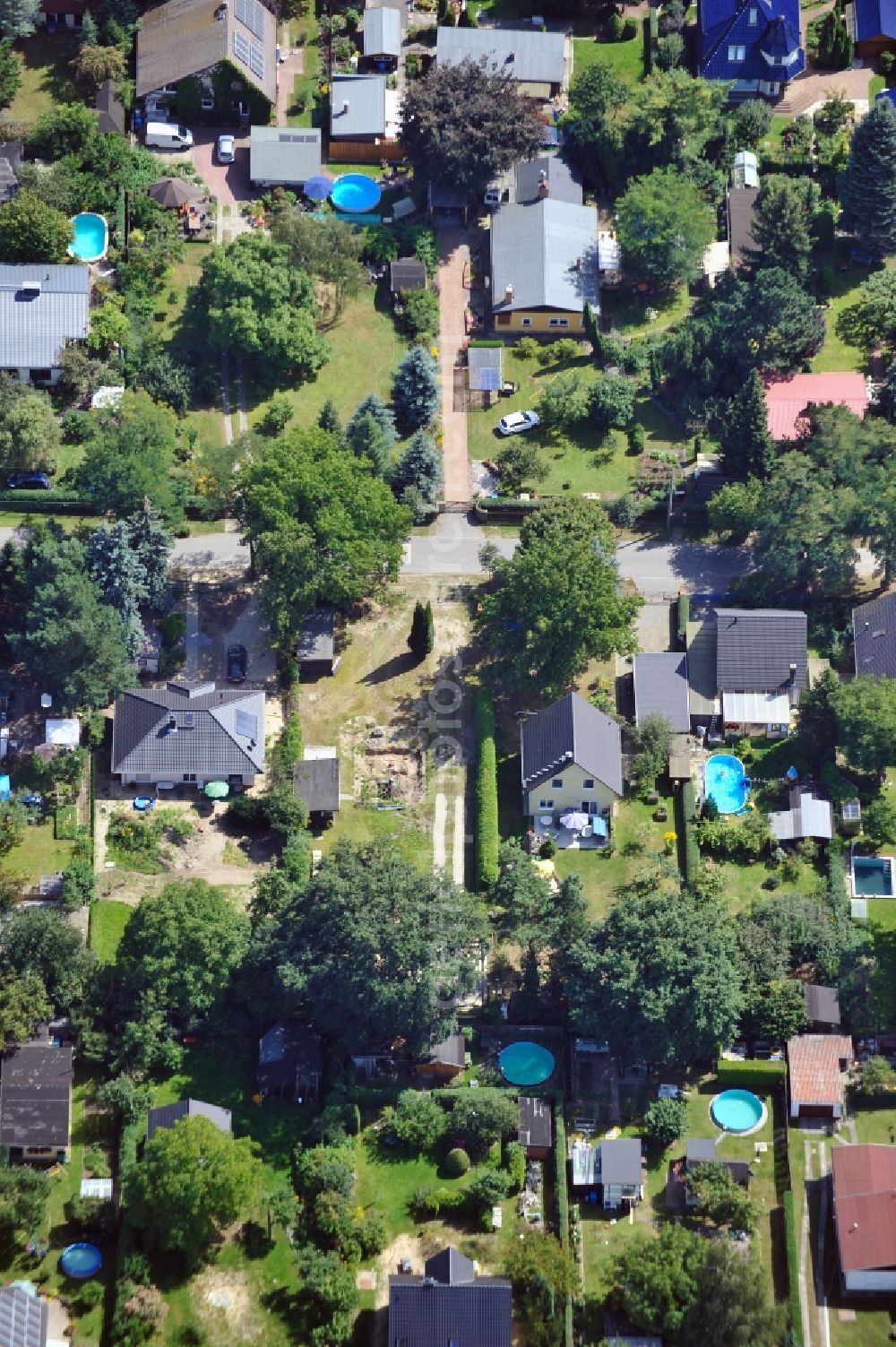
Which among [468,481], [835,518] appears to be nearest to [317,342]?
[468,481]

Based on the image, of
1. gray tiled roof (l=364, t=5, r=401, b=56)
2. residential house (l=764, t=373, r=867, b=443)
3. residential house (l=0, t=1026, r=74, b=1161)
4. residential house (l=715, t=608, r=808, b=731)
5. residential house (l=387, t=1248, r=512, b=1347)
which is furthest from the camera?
gray tiled roof (l=364, t=5, r=401, b=56)

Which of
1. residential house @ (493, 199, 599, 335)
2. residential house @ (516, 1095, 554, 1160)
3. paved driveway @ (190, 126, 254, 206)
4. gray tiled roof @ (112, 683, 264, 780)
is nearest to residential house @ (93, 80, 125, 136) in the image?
paved driveway @ (190, 126, 254, 206)

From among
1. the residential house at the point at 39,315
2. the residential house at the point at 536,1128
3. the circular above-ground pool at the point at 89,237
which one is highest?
the circular above-ground pool at the point at 89,237

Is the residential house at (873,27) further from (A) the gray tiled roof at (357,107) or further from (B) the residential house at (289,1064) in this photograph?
(B) the residential house at (289,1064)

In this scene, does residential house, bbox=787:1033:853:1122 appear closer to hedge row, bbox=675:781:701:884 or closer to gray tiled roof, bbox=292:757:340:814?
hedge row, bbox=675:781:701:884

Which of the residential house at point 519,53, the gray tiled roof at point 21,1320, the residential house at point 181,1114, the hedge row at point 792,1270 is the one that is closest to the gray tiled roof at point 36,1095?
the residential house at point 181,1114

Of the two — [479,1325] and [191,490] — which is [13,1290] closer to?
[479,1325]

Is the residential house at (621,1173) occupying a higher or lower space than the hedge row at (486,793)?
lower
